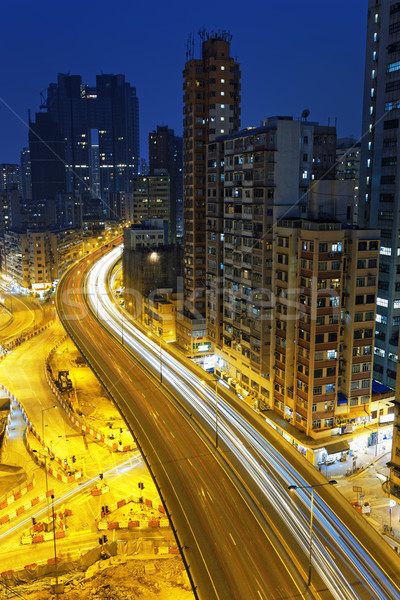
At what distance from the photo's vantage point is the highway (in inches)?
1441

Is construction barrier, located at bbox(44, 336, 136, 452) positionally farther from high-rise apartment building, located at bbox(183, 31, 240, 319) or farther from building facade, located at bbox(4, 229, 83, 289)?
building facade, located at bbox(4, 229, 83, 289)

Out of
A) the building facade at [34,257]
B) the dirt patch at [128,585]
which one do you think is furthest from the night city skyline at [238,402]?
the building facade at [34,257]

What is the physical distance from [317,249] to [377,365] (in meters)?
29.3

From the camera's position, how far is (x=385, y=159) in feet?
257

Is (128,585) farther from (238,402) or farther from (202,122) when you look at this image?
(202,122)

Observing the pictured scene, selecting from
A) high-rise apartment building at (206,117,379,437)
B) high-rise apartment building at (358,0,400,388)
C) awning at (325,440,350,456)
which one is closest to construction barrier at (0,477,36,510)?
high-rise apartment building at (206,117,379,437)

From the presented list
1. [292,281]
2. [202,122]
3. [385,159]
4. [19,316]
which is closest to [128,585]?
[292,281]

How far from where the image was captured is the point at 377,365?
80938 mm

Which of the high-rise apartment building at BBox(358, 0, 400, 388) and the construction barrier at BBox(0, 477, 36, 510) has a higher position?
the high-rise apartment building at BBox(358, 0, 400, 388)

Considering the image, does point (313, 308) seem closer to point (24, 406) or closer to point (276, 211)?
point (276, 211)

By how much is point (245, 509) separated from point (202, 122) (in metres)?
70.8

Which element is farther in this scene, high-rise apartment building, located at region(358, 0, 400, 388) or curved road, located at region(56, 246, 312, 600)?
high-rise apartment building, located at region(358, 0, 400, 388)

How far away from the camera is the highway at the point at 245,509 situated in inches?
1441

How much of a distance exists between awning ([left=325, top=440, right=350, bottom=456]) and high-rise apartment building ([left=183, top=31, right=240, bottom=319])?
39.7 meters
